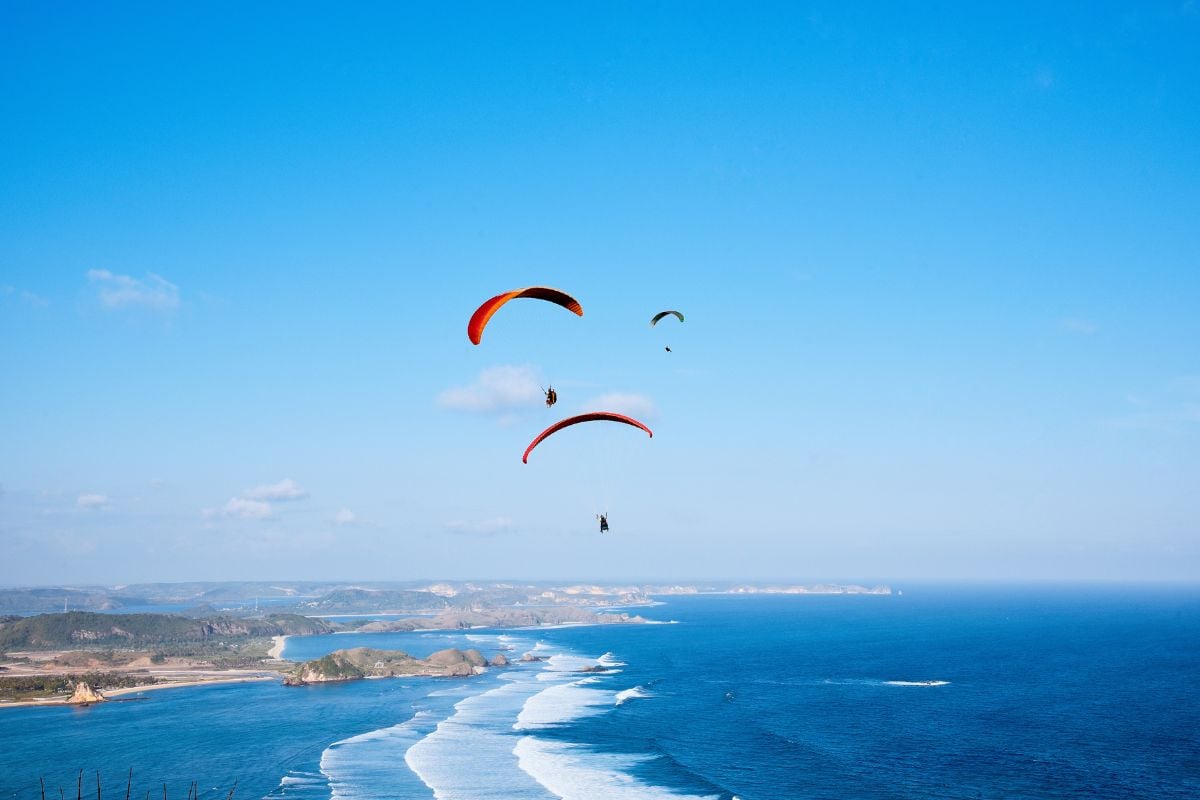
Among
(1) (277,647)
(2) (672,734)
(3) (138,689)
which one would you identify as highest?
(2) (672,734)

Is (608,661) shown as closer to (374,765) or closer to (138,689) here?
(138,689)

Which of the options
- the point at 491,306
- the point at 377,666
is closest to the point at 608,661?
the point at 377,666

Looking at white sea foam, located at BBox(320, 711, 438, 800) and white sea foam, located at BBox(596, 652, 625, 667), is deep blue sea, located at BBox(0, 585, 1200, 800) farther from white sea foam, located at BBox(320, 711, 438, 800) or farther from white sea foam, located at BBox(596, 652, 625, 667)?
white sea foam, located at BBox(596, 652, 625, 667)

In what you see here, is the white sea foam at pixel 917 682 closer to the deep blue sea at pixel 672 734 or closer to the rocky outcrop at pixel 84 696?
the deep blue sea at pixel 672 734

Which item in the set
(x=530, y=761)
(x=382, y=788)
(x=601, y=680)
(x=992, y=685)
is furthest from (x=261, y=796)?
(x=992, y=685)

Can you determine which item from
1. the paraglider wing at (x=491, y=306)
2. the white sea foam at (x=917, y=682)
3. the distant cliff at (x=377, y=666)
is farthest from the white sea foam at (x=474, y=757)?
the white sea foam at (x=917, y=682)

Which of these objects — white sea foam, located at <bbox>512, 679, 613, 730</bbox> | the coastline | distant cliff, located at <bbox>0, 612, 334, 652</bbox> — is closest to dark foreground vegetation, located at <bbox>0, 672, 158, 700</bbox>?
the coastline
